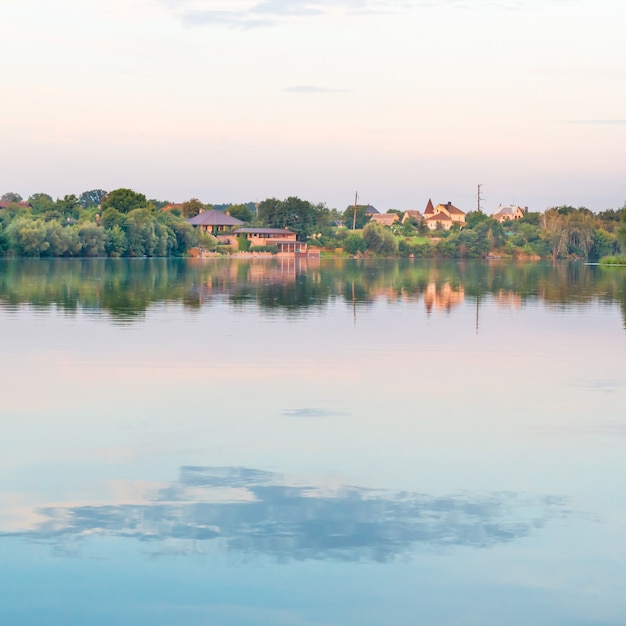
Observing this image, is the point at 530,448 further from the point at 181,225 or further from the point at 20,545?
the point at 181,225

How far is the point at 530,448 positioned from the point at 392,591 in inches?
240

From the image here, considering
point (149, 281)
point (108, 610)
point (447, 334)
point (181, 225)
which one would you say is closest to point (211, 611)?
point (108, 610)

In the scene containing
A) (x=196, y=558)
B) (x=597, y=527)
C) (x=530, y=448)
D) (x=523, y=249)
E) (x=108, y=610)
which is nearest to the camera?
(x=108, y=610)

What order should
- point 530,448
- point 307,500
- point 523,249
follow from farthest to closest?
point 523,249, point 530,448, point 307,500

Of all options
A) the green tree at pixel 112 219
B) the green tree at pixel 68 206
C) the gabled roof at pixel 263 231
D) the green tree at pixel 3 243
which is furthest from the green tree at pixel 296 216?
the green tree at pixel 3 243

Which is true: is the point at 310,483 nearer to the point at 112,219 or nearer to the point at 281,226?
the point at 112,219

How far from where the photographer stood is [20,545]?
9562mm

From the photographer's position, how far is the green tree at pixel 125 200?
174 metres

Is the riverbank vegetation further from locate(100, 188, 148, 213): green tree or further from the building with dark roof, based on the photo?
the building with dark roof

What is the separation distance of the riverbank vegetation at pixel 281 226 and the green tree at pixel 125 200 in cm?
17

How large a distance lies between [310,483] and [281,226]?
184 meters

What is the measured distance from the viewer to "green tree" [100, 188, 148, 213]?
174000mm

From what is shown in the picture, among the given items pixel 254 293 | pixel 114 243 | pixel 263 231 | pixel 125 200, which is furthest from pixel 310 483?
pixel 263 231

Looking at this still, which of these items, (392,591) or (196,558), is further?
(196,558)
